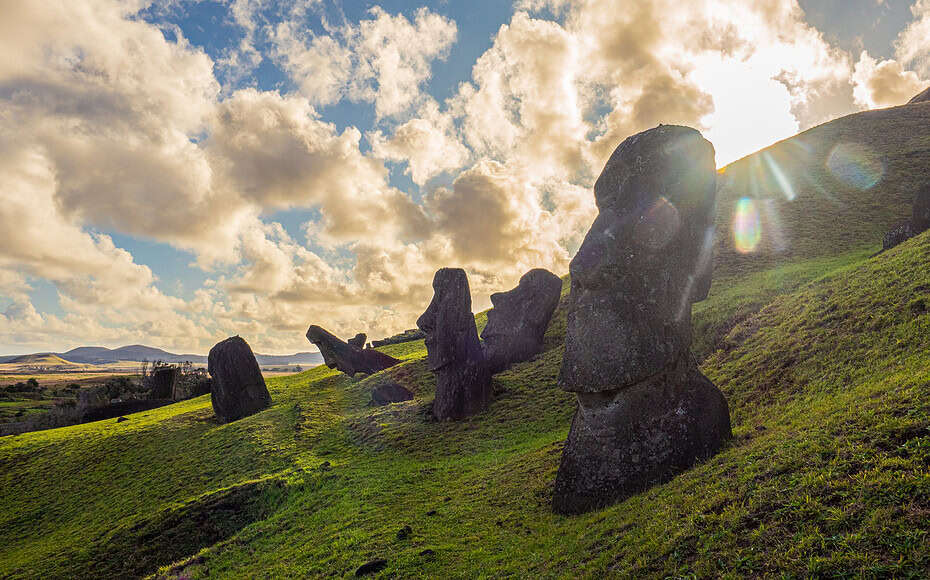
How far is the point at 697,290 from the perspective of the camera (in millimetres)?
14789

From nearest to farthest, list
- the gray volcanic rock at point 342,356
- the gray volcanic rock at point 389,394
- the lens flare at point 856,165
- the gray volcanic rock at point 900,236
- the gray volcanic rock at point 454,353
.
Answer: the gray volcanic rock at point 454,353
the gray volcanic rock at point 900,236
the gray volcanic rock at point 389,394
the gray volcanic rock at point 342,356
the lens flare at point 856,165

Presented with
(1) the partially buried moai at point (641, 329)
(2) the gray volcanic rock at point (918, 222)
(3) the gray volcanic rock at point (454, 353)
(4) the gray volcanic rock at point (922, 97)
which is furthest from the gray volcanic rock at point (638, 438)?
(4) the gray volcanic rock at point (922, 97)

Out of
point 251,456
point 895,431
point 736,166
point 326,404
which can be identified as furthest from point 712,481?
point 736,166

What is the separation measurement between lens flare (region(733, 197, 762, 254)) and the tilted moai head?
3123 cm

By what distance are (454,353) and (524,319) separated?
456 inches

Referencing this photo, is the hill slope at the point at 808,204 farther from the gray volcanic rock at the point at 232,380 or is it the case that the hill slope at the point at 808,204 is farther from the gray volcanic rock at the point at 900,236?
the gray volcanic rock at the point at 232,380

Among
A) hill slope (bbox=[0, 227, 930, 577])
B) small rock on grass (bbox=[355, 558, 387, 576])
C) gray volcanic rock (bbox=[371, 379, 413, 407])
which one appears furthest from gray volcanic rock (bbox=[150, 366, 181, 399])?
small rock on grass (bbox=[355, 558, 387, 576])

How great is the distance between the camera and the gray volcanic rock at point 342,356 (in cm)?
4512

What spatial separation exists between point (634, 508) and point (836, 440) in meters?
4.40

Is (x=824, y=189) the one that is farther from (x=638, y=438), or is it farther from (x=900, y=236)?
(x=638, y=438)

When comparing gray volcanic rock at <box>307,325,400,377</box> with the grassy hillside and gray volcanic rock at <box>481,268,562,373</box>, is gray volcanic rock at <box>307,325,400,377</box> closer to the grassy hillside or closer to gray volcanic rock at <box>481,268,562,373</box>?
the grassy hillside

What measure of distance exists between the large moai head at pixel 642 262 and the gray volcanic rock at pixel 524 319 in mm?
23263

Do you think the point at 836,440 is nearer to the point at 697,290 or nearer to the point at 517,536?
the point at 697,290

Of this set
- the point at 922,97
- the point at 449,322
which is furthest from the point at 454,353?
the point at 922,97
